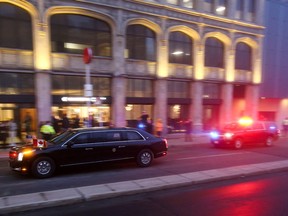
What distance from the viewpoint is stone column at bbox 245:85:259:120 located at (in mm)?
27203

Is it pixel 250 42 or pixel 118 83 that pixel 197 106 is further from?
pixel 250 42

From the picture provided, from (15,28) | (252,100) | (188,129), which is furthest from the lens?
(252,100)

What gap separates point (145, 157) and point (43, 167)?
372 cm

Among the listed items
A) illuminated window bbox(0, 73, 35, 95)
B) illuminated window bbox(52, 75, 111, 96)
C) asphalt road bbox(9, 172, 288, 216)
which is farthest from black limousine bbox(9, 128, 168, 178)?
illuminated window bbox(52, 75, 111, 96)

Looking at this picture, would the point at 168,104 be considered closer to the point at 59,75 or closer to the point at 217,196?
the point at 59,75

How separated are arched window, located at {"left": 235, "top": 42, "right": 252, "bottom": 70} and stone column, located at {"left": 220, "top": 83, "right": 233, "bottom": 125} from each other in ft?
8.01

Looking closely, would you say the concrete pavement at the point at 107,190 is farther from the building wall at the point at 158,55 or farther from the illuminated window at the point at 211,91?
the illuminated window at the point at 211,91

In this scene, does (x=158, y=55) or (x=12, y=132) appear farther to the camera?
(x=158, y=55)

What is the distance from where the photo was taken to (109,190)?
24.5 ft

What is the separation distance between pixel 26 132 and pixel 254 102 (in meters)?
20.1

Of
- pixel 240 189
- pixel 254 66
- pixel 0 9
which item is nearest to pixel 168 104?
pixel 254 66

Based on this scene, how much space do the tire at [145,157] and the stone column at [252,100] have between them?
1873 centimetres

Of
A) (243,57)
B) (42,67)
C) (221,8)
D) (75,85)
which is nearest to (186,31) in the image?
(221,8)

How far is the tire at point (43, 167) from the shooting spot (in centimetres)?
923
